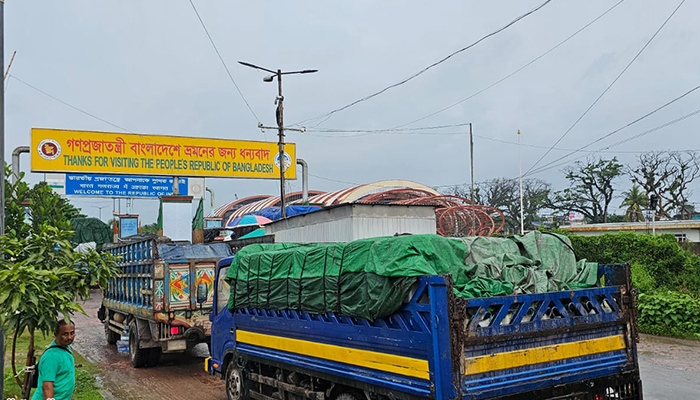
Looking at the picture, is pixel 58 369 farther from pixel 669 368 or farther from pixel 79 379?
pixel 669 368

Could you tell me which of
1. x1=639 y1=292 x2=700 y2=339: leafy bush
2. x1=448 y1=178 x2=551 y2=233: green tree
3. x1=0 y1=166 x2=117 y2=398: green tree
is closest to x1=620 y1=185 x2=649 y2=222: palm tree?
x1=448 y1=178 x2=551 y2=233: green tree

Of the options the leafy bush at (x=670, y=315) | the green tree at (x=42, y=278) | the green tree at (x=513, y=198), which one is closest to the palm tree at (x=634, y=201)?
the green tree at (x=513, y=198)

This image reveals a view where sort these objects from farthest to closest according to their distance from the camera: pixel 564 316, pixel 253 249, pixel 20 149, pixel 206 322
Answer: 1. pixel 20 149
2. pixel 206 322
3. pixel 253 249
4. pixel 564 316

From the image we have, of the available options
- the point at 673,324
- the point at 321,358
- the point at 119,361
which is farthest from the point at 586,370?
the point at 119,361

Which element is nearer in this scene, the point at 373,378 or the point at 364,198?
the point at 373,378

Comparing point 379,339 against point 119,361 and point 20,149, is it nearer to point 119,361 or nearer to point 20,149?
point 119,361

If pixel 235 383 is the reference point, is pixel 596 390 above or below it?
above

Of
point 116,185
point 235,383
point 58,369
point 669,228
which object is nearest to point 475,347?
point 58,369

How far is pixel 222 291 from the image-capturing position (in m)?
8.80

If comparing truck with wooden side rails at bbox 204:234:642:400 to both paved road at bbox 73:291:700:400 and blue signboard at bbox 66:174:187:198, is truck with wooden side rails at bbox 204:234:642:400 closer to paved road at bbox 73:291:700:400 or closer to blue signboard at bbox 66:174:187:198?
paved road at bbox 73:291:700:400

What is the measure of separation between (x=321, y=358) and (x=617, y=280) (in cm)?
327

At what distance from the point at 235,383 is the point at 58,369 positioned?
12.2ft

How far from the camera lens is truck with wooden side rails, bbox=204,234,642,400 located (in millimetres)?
4660

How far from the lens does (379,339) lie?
17.3ft
